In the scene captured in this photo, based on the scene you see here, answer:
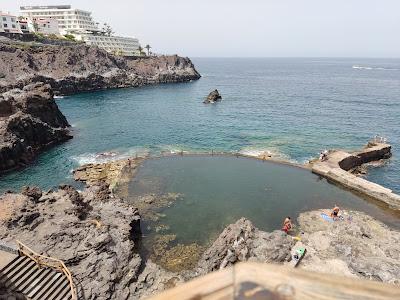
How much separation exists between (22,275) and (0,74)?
96.0 m

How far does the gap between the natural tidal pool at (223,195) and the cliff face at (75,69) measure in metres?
68.6

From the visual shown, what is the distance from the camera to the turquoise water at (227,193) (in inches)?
1297

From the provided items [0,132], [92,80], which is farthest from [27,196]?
[92,80]

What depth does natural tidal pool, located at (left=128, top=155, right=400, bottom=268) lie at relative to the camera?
32250 millimetres

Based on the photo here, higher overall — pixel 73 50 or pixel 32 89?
pixel 73 50

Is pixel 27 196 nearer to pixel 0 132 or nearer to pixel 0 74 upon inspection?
pixel 0 132

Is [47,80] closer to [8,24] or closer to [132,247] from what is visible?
[8,24]

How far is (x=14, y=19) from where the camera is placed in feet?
471

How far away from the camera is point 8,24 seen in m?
141

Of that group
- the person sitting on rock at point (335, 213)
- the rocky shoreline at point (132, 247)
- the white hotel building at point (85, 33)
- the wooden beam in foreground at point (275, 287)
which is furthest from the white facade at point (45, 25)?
the wooden beam in foreground at point (275, 287)

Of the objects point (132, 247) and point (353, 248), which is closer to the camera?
point (353, 248)

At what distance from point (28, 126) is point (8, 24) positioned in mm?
115534

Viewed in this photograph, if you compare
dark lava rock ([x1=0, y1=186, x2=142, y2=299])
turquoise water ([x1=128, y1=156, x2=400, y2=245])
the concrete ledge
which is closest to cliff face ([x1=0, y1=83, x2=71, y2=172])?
turquoise water ([x1=128, y1=156, x2=400, y2=245])

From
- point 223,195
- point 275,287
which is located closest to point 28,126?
point 223,195
